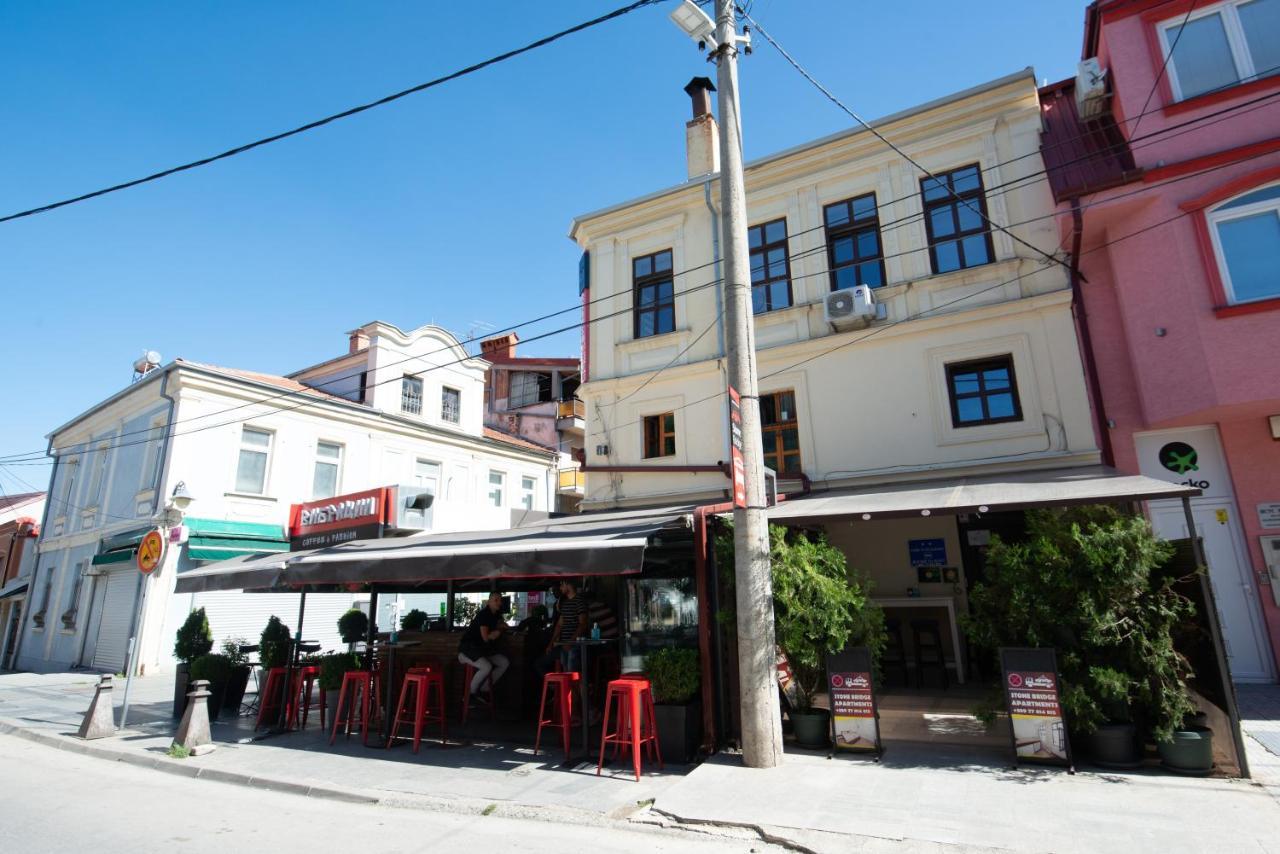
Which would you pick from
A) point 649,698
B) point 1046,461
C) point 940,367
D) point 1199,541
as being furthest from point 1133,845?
point 940,367

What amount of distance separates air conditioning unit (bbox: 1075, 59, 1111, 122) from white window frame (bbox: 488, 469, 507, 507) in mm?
21227

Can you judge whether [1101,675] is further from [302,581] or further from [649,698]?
[302,581]

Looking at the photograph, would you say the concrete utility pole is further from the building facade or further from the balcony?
the balcony

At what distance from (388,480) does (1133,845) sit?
2128 centimetres

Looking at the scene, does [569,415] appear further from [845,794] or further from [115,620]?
[845,794]

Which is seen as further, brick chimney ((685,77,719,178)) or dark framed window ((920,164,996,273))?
brick chimney ((685,77,719,178))

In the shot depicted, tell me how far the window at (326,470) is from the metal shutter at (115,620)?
4.83m

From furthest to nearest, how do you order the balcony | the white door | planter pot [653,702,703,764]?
the balcony → the white door → planter pot [653,702,703,764]

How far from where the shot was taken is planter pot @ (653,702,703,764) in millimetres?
7012

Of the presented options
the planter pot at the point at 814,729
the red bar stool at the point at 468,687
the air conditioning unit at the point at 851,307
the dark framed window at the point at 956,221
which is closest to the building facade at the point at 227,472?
the red bar stool at the point at 468,687

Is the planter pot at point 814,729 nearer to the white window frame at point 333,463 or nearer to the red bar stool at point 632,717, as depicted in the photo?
the red bar stool at point 632,717

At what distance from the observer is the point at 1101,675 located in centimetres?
594

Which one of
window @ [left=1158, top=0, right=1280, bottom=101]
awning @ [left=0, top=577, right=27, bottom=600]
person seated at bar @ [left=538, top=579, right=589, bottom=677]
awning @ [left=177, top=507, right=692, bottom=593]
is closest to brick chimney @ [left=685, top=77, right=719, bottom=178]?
window @ [left=1158, top=0, right=1280, bottom=101]

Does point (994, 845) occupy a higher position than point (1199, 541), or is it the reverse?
point (1199, 541)
